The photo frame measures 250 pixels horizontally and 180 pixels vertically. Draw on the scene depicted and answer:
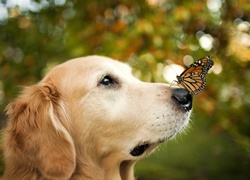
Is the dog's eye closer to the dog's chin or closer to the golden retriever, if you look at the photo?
the golden retriever

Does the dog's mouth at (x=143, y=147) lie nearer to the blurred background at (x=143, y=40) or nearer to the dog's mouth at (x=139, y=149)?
the dog's mouth at (x=139, y=149)

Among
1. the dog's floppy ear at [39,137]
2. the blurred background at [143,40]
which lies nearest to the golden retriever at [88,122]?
the dog's floppy ear at [39,137]

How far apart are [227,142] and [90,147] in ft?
19.6

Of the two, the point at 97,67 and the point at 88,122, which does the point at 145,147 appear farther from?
the point at 97,67

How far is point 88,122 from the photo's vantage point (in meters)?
3.28

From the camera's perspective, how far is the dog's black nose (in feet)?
10.3

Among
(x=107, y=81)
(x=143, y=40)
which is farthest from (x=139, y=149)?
(x=143, y=40)

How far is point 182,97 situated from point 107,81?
1.98ft

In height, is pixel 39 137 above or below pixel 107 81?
below

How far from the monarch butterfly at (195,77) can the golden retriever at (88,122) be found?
0.08m

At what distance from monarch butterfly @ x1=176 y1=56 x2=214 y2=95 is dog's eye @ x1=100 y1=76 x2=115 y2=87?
505mm

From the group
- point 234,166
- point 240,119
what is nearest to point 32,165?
point 240,119

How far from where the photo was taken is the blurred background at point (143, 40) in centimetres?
495

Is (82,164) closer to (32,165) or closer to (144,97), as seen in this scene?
(32,165)
